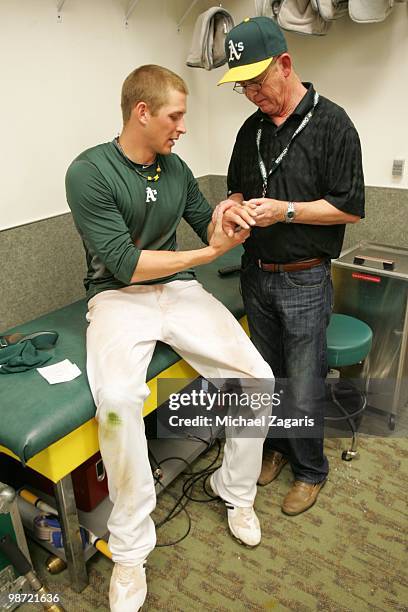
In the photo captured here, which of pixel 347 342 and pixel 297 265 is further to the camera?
pixel 347 342

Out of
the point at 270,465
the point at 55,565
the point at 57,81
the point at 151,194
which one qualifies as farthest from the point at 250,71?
the point at 55,565

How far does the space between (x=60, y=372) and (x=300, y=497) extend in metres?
0.98

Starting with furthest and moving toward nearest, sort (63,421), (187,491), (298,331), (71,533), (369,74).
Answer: (369,74), (187,491), (298,331), (71,533), (63,421)

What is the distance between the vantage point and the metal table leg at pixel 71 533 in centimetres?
138

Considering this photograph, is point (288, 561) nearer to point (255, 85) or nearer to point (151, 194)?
point (151, 194)

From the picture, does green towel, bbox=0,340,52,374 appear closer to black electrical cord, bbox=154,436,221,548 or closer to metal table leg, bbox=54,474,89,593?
metal table leg, bbox=54,474,89,593

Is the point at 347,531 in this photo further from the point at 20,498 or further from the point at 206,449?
the point at 20,498

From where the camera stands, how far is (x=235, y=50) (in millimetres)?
1516

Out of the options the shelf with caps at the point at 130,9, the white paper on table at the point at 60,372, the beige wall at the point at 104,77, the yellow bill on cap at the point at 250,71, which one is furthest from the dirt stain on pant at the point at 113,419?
the shelf with caps at the point at 130,9

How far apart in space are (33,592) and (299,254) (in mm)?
1330

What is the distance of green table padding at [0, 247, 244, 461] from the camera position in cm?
123

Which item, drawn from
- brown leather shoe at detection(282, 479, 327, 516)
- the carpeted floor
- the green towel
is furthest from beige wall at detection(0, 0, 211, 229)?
brown leather shoe at detection(282, 479, 327, 516)

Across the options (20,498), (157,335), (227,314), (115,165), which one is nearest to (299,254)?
(227,314)

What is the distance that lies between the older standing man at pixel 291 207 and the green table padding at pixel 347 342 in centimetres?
18
